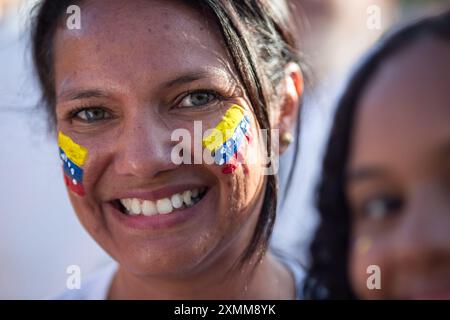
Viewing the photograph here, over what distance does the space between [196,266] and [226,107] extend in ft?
1.35

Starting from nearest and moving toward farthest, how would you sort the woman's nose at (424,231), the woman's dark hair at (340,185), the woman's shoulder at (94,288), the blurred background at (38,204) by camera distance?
the woman's nose at (424,231) → the woman's dark hair at (340,185) → the woman's shoulder at (94,288) → the blurred background at (38,204)

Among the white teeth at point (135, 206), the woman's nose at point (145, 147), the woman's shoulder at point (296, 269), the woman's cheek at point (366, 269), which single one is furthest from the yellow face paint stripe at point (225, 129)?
the woman's shoulder at point (296, 269)

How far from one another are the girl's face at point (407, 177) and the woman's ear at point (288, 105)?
0.71 ft

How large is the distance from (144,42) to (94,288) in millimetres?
826

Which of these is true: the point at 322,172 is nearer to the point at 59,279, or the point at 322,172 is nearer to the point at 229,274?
the point at 229,274

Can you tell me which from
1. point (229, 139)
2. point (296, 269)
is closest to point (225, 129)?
point (229, 139)

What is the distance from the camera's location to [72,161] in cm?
167

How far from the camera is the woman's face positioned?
1520 mm

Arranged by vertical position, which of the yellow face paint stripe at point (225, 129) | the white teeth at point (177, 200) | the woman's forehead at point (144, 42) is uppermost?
the woman's forehead at point (144, 42)

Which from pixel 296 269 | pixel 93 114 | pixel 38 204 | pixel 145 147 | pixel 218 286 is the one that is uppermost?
pixel 38 204

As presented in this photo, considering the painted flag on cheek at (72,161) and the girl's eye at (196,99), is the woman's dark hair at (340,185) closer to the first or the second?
the girl's eye at (196,99)

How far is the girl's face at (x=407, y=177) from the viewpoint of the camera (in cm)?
147

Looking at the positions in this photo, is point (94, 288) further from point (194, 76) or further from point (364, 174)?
point (364, 174)

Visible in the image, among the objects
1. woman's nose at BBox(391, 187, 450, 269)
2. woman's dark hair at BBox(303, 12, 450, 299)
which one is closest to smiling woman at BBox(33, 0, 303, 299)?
woman's dark hair at BBox(303, 12, 450, 299)
